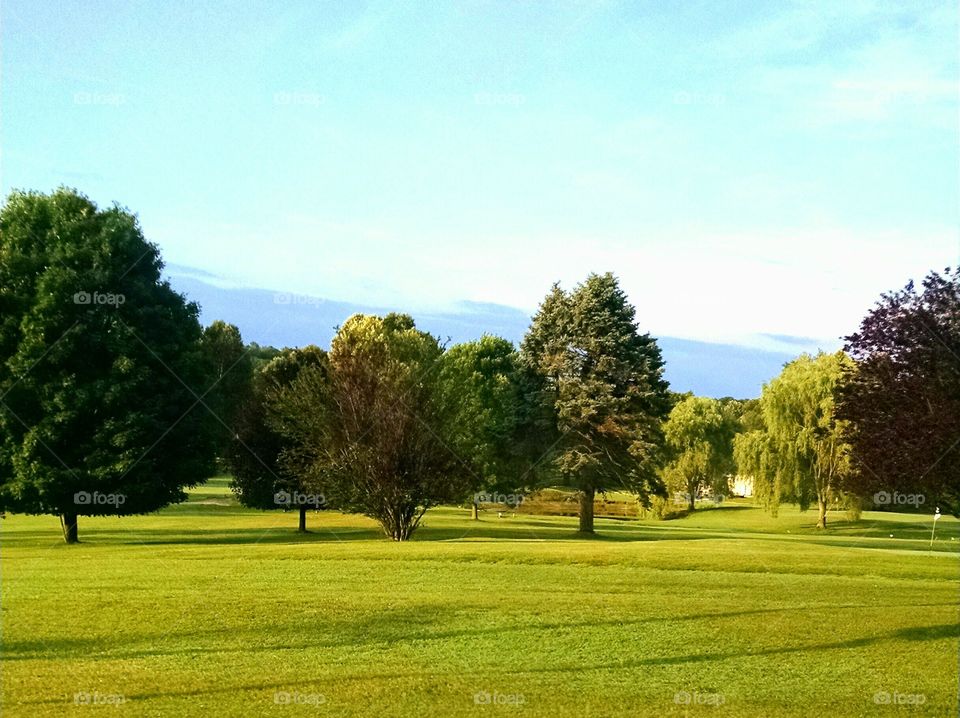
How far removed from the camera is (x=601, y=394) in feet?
184

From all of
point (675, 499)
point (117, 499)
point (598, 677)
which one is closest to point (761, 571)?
point (598, 677)

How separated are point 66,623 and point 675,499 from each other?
8171 centimetres

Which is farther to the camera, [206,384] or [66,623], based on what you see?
[206,384]

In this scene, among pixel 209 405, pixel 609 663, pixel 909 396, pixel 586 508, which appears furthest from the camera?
pixel 586 508

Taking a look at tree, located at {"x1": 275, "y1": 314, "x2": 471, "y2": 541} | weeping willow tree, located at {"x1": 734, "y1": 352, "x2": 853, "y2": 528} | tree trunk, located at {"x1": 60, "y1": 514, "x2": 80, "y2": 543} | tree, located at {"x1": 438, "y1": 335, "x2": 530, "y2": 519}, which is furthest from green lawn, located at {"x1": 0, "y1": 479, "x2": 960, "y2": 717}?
weeping willow tree, located at {"x1": 734, "y1": 352, "x2": 853, "y2": 528}

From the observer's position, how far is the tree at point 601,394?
55.8 meters

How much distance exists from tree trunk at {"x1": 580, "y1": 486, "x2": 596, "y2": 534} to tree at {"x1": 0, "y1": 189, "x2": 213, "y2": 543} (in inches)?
892

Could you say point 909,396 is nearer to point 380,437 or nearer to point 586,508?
point 380,437

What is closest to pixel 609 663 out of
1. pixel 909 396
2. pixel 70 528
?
pixel 909 396

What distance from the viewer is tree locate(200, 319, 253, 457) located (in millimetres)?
45719

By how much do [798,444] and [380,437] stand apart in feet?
115

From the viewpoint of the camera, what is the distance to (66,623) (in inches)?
693

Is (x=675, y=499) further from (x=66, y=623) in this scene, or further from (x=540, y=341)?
(x=66, y=623)

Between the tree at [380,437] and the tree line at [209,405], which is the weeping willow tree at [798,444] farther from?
the tree at [380,437]
